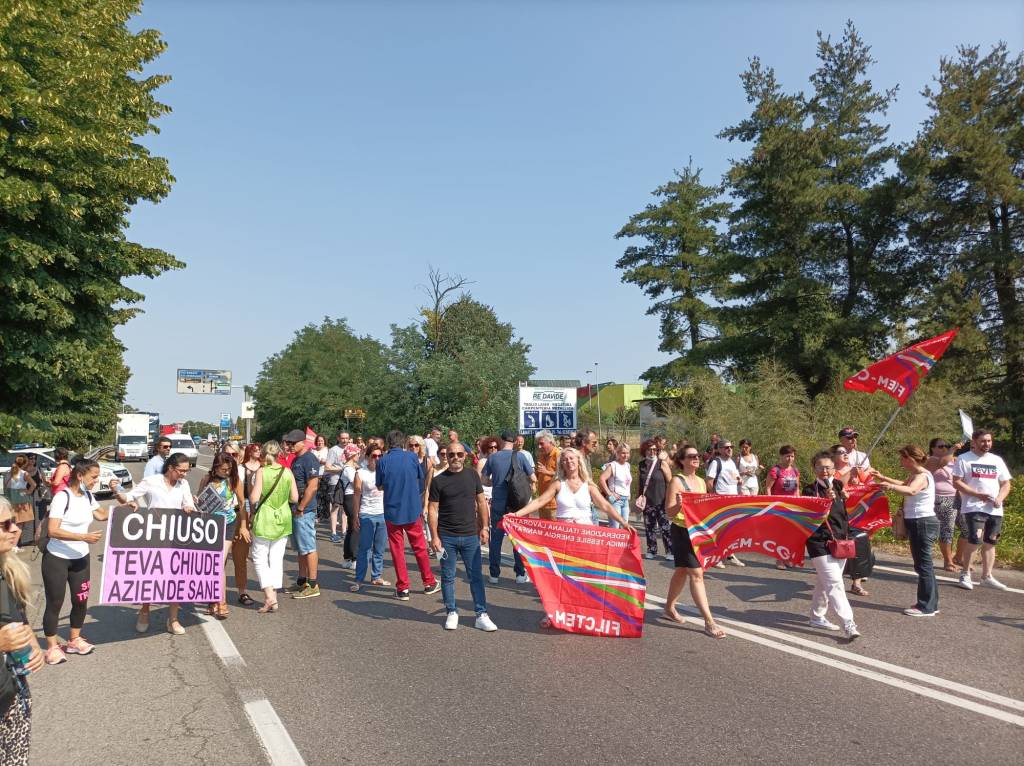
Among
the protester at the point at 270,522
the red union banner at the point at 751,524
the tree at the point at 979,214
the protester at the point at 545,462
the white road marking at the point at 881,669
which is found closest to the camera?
the white road marking at the point at 881,669

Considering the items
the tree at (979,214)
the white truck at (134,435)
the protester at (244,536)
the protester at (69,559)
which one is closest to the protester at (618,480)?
the protester at (244,536)

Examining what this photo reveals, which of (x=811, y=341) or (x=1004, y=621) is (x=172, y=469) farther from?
(x=811, y=341)

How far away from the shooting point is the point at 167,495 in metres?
7.47

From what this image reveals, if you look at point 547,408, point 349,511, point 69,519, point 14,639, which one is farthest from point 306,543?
point 547,408

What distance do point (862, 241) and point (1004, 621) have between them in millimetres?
25765

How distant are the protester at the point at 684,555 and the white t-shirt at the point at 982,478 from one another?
375 centimetres

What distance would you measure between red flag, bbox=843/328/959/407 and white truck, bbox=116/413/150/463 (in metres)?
49.4

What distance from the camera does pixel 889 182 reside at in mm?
27859

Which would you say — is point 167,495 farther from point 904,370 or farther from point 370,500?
point 904,370

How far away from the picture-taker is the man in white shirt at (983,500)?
8867mm

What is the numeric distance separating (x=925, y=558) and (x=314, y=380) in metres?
46.5

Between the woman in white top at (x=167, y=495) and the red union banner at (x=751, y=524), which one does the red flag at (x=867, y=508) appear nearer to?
the red union banner at (x=751, y=524)

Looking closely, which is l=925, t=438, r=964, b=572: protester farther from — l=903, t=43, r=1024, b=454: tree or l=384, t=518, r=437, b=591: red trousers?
l=903, t=43, r=1024, b=454: tree

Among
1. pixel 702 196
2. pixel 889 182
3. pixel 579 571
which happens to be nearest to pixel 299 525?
pixel 579 571
